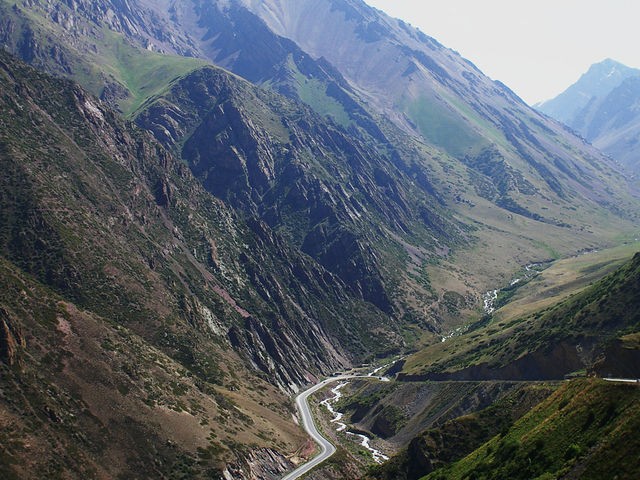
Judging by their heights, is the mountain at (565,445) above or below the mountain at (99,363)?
above

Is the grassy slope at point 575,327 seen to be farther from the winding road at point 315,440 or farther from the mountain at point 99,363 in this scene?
the mountain at point 99,363

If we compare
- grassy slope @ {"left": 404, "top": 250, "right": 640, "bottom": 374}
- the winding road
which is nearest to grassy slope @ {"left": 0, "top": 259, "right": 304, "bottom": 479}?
the winding road

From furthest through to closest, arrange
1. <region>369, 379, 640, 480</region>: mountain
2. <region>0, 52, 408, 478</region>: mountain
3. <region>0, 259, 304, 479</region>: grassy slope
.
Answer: <region>0, 52, 408, 478</region>: mountain < <region>0, 259, 304, 479</region>: grassy slope < <region>369, 379, 640, 480</region>: mountain

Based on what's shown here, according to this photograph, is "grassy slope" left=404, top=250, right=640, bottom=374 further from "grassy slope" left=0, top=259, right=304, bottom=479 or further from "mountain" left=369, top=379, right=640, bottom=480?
"grassy slope" left=0, top=259, right=304, bottom=479

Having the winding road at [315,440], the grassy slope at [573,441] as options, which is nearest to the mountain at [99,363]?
the winding road at [315,440]

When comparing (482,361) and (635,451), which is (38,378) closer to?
(635,451)

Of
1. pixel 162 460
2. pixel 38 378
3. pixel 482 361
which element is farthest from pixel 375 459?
pixel 38 378

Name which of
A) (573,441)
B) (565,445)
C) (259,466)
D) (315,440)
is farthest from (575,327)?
(565,445)

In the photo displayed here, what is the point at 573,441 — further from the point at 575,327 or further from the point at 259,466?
the point at 575,327
